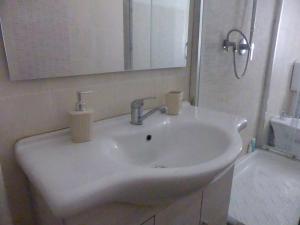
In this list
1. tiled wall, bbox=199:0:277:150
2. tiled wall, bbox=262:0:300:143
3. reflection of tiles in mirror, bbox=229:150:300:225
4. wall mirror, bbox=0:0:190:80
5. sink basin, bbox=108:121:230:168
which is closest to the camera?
wall mirror, bbox=0:0:190:80

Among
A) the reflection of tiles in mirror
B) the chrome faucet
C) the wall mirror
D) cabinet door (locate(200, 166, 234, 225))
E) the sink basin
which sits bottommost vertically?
the reflection of tiles in mirror

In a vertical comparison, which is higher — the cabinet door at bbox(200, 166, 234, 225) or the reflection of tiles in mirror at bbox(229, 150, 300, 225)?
the cabinet door at bbox(200, 166, 234, 225)

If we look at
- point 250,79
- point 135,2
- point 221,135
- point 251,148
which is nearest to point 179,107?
point 221,135

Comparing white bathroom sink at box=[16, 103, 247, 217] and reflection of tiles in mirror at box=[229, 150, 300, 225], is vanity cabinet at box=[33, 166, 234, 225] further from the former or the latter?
reflection of tiles in mirror at box=[229, 150, 300, 225]

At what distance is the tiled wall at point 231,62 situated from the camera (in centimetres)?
136

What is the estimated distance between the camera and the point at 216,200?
0.97m

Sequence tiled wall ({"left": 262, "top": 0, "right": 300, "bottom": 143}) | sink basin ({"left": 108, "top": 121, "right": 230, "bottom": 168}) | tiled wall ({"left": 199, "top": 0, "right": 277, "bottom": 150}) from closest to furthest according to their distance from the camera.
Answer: sink basin ({"left": 108, "top": 121, "right": 230, "bottom": 168}), tiled wall ({"left": 199, "top": 0, "right": 277, "bottom": 150}), tiled wall ({"left": 262, "top": 0, "right": 300, "bottom": 143})

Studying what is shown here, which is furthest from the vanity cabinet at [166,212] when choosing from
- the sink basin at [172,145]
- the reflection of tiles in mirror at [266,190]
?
the reflection of tiles in mirror at [266,190]

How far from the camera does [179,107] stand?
106 cm

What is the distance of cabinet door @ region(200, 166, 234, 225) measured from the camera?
90 cm

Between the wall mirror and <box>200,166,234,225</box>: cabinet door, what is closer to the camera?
the wall mirror

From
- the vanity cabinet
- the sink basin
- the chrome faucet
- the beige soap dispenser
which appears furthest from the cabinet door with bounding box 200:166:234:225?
the beige soap dispenser

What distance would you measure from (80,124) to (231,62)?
4.07 feet

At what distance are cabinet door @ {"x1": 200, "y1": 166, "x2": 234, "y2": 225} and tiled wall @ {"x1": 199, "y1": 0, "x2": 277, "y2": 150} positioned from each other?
1.83 ft
